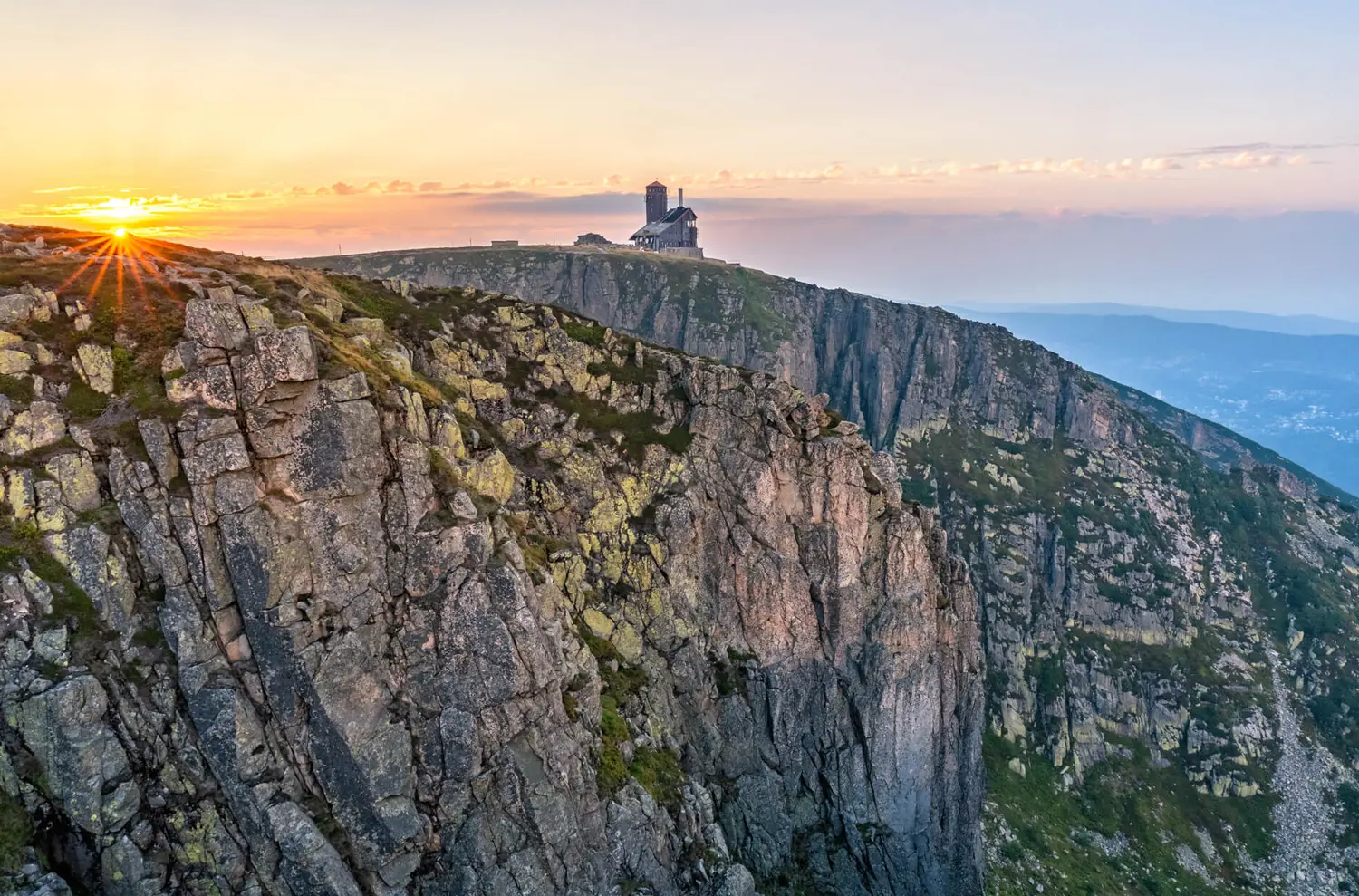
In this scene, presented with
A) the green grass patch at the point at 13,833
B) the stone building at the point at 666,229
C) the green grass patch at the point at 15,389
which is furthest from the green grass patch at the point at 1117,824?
the stone building at the point at 666,229

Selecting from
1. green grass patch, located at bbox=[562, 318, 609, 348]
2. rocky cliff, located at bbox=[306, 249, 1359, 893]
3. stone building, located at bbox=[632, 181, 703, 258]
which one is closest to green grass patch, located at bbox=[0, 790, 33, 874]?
green grass patch, located at bbox=[562, 318, 609, 348]

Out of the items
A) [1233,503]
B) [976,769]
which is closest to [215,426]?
[976,769]

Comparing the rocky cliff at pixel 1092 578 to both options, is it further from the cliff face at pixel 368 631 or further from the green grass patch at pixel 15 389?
the green grass patch at pixel 15 389

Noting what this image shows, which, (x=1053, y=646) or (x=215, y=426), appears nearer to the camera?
(x=215, y=426)

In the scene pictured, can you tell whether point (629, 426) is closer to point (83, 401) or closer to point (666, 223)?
point (83, 401)

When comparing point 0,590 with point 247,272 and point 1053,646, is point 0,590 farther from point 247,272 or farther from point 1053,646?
point 1053,646

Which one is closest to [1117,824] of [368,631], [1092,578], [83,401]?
[1092,578]

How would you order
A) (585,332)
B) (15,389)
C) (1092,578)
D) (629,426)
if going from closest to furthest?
(15,389)
(629,426)
(585,332)
(1092,578)
